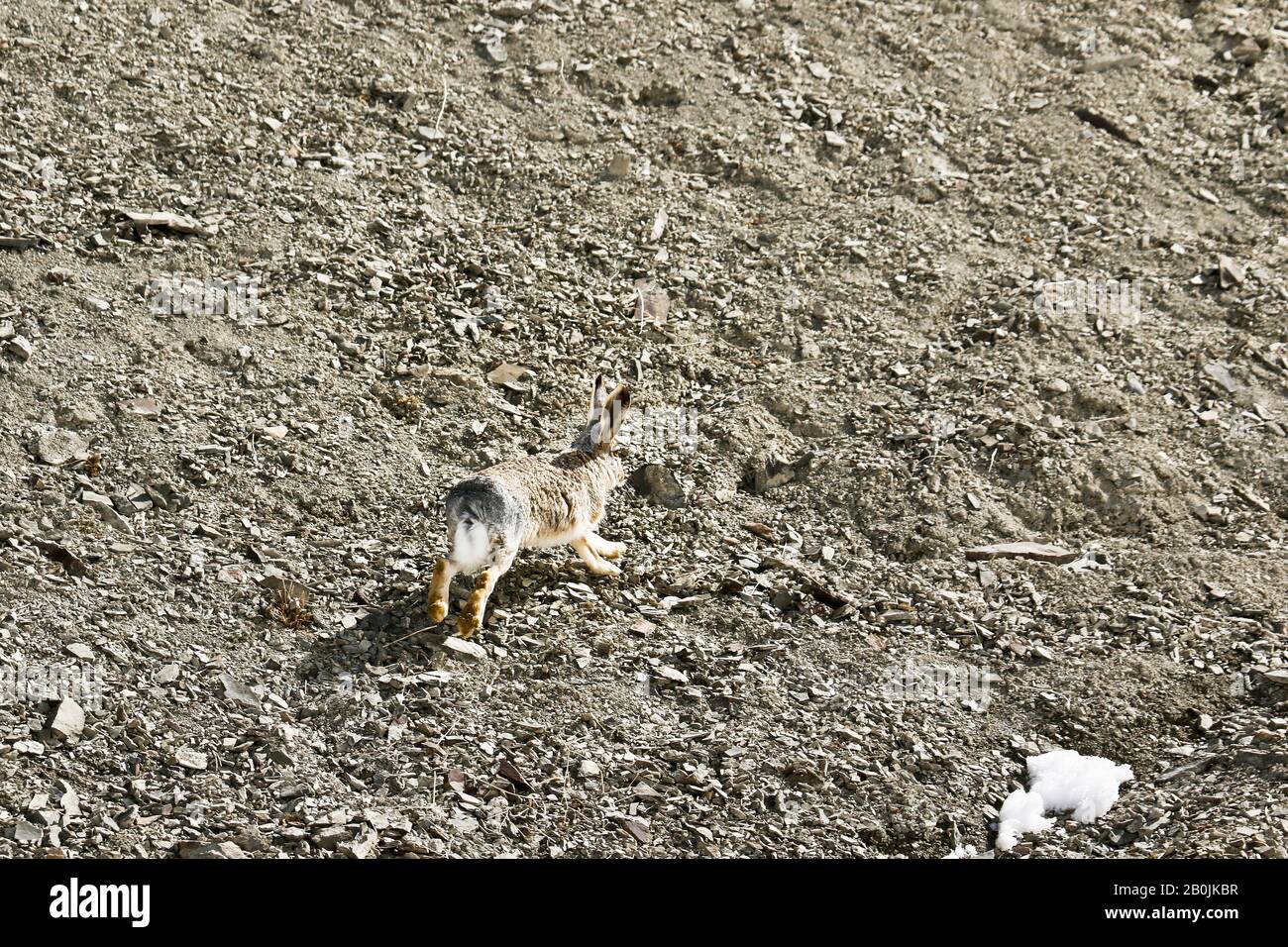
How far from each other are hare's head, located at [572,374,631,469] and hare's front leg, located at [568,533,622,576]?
590 mm

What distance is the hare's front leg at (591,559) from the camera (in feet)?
27.8

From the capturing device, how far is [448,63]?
12.6 m

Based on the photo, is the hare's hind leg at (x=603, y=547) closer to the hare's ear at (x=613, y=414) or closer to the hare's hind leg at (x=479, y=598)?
the hare's ear at (x=613, y=414)

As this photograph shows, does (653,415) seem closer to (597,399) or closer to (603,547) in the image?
(597,399)

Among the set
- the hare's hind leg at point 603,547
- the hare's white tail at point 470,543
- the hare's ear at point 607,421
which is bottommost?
the hare's hind leg at point 603,547

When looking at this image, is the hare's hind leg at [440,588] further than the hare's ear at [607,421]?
No

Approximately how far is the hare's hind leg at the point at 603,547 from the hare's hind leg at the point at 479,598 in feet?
2.62

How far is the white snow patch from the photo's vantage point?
Answer: 280 inches

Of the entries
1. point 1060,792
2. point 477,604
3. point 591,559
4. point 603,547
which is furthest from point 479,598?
point 1060,792

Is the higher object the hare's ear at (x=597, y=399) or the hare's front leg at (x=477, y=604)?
the hare's ear at (x=597, y=399)

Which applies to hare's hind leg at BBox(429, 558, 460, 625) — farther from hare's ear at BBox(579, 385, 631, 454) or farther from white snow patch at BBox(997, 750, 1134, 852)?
white snow patch at BBox(997, 750, 1134, 852)

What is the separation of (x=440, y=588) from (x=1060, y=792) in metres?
3.39

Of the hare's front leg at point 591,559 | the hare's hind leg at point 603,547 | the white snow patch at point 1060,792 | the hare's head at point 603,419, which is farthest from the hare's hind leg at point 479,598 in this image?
the white snow patch at point 1060,792

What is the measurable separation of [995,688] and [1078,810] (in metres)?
1.02
